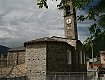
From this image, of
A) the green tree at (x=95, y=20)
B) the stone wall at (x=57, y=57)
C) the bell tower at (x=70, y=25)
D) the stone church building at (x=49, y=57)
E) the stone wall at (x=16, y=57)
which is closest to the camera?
the green tree at (x=95, y=20)

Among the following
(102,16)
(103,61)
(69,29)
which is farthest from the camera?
(69,29)

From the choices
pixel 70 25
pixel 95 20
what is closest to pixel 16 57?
pixel 70 25

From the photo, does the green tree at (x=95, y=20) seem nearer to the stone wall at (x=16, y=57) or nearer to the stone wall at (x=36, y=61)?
the stone wall at (x=36, y=61)

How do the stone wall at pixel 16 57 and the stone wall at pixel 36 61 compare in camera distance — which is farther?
the stone wall at pixel 16 57

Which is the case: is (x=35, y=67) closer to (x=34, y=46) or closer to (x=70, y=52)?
(x=34, y=46)

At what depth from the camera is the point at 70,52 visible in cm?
4141

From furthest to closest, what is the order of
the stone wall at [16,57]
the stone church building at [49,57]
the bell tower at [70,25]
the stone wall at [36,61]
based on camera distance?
the stone wall at [16,57]
the bell tower at [70,25]
the stone church building at [49,57]
the stone wall at [36,61]

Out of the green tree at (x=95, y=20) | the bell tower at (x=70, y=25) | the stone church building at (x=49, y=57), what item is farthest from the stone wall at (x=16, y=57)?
the green tree at (x=95, y=20)

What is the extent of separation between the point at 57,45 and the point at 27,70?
19.8ft

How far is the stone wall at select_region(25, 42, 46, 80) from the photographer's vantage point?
36.9 m

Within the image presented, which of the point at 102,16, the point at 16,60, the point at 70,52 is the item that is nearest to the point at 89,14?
the point at 102,16

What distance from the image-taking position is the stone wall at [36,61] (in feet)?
121

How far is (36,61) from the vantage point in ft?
123

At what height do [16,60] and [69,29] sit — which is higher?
[69,29]
